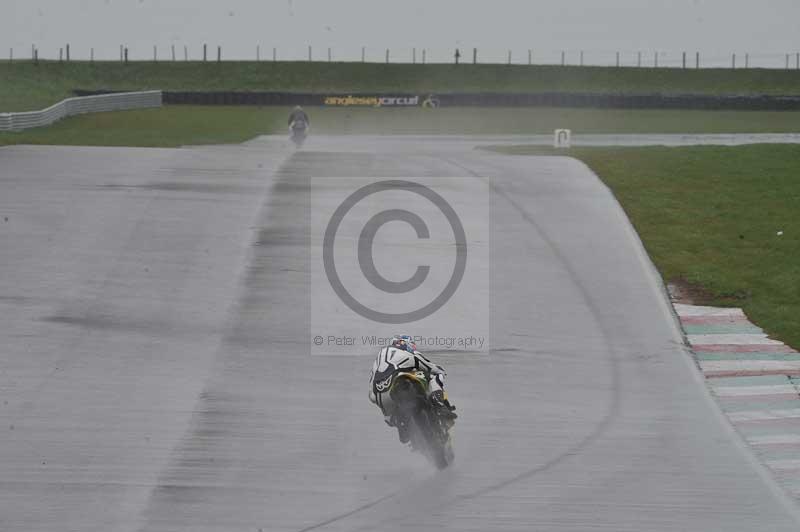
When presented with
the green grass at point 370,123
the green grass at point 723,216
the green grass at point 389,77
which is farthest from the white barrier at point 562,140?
the green grass at point 389,77

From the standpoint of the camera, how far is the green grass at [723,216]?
21.9 m

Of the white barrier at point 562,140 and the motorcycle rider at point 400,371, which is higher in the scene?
the white barrier at point 562,140

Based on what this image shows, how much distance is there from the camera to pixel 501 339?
18.8m

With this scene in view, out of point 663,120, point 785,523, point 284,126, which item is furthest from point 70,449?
point 663,120

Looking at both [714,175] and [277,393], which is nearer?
[277,393]

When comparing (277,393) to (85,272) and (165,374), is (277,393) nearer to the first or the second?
(165,374)

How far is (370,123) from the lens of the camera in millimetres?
57688

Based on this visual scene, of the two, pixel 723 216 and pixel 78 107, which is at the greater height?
pixel 78 107

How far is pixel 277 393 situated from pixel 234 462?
267 centimetres
